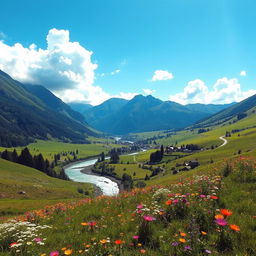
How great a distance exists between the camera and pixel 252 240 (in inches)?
180

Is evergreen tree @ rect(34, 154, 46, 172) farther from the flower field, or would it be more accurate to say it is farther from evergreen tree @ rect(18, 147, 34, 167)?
the flower field

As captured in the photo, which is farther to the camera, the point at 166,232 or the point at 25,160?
the point at 25,160

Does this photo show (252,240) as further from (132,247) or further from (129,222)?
(129,222)

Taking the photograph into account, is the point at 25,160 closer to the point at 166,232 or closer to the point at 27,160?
the point at 27,160

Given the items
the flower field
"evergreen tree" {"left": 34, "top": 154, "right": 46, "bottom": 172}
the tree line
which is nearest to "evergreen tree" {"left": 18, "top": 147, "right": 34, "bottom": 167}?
the tree line

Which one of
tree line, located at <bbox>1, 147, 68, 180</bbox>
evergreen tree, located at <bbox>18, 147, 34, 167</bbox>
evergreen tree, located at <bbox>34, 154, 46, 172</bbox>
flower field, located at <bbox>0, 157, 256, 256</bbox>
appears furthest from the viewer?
evergreen tree, located at <bbox>34, 154, 46, 172</bbox>

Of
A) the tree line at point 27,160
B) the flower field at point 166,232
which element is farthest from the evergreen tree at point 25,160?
the flower field at point 166,232

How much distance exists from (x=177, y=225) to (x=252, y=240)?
78.3 inches


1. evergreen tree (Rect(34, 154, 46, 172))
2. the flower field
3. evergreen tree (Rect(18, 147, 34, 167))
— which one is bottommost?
evergreen tree (Rect(34, 154, 46, 172))

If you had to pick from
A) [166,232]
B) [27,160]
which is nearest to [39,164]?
[27,160]

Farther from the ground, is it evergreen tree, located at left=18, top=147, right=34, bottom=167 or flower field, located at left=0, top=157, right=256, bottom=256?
flower field, located at left=0, top=157, right=256, bottom=256

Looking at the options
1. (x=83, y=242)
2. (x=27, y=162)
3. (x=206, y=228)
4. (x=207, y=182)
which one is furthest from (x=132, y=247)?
(x=27, y=162)

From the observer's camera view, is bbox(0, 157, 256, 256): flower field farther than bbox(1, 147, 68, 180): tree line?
No

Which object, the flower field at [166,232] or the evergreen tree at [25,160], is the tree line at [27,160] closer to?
the evergreen tree at [25,160]
